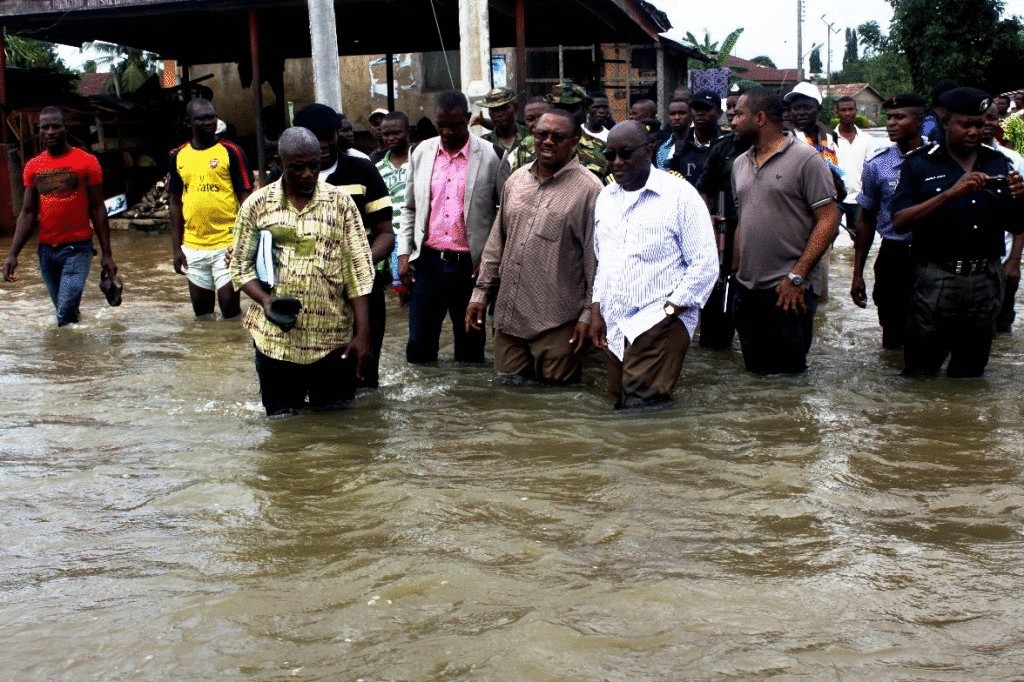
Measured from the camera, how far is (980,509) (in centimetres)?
484

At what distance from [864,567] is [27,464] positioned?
13.3 ft

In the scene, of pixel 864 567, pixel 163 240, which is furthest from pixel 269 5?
pixel 864 567

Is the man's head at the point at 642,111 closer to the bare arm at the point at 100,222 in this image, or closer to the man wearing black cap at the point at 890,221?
the man wearing black cap at the point at 890,221

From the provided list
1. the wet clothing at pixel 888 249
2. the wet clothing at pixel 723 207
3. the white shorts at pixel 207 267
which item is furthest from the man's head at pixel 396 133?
Answer: the wet clothing at pixel 888 249

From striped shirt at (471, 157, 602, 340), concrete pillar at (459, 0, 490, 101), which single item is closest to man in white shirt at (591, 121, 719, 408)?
striped shirt at (471, 157, 602, 340)

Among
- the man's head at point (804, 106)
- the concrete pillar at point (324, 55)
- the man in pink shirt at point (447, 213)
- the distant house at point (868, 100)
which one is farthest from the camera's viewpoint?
the distant house at point (868, 100)

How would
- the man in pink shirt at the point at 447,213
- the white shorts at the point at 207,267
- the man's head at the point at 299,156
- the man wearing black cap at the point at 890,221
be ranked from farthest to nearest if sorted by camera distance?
the white shorts at the point at 207,267 → the man wearing black cap at the point at 890,221 → the man in pink shirt at the point at 447,213 → the man's head at the point at 299,156

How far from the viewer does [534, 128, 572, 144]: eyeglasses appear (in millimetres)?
6637

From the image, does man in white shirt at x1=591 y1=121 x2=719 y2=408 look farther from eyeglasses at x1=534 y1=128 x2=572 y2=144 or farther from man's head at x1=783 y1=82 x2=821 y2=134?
man's head at x1=783 y1=82 x2=821 y2=134

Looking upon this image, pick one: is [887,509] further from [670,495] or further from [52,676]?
[52,676]

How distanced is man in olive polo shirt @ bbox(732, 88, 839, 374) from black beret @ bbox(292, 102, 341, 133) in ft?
7.60

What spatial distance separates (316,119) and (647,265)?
196 centimetres

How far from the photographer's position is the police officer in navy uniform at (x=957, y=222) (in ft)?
21.3

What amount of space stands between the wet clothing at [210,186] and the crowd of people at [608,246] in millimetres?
1243
